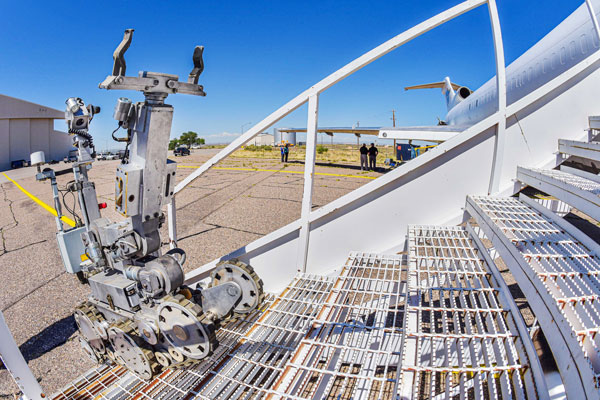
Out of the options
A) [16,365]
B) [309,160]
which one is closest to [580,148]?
[309,160]

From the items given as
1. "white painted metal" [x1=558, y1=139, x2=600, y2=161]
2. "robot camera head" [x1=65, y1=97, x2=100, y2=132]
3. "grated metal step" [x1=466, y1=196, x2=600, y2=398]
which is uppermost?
"robot camera head" [x1=65, y1=97, x2=100, y2=132]

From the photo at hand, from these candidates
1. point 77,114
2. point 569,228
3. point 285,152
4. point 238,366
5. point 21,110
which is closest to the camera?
point 569,228

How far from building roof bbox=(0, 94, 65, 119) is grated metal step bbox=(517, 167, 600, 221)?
46.2m

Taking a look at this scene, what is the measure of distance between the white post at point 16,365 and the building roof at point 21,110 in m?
43.8

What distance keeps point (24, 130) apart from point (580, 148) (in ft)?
163

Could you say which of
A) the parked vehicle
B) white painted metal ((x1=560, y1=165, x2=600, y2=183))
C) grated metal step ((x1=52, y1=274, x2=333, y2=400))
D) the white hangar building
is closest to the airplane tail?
white painted metal ((x1=560, y1=165, x2=600, y2=183))

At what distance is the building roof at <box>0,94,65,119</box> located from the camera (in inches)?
1329

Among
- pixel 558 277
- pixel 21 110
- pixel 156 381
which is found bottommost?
pixel 156 381

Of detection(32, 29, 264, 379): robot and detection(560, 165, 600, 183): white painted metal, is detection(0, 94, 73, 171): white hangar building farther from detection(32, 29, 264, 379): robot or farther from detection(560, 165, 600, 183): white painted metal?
detection(560, 165, 600, 183): white painted metal

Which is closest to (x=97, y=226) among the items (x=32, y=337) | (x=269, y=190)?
(x=32, y=337)

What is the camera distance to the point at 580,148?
2566 millimetres

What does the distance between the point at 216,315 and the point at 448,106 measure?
25497 mm

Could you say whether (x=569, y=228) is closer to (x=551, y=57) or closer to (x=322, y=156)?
(x=551, y=57)

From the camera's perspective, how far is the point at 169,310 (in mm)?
2582
